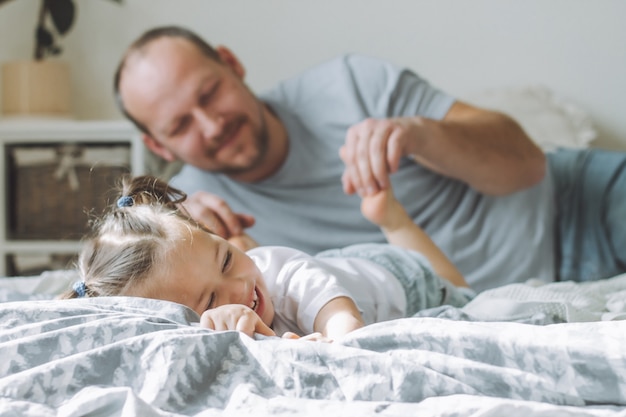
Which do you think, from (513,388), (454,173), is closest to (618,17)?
(454,173)

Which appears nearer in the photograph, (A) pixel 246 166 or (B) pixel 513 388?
(B) pixel 513 388

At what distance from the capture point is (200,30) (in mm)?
2801

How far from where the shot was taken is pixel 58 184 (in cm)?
257

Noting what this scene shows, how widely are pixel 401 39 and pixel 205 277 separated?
193 cm

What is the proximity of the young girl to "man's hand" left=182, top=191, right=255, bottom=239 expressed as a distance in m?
0.34

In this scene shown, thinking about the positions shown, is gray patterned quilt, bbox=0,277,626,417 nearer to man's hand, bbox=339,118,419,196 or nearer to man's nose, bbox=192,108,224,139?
man's hand, bbox=339,118,419,196

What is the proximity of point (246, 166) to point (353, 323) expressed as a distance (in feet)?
3.24

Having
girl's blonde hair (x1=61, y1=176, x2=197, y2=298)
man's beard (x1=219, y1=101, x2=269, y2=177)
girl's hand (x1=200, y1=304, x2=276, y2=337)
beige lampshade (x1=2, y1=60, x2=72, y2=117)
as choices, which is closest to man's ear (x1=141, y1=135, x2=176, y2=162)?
man's beard (x1=219, y1=101, x2=269, y2=177)

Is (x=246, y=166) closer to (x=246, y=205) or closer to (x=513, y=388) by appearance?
(x=246, y=205)

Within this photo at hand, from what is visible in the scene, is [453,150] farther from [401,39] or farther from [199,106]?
[401,39]

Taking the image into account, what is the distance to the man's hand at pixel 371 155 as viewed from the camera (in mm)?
1396

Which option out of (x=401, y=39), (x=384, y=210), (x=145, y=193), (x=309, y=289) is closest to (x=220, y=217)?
(x=384, y=210)

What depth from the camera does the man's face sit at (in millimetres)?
1833

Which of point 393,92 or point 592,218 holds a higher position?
point 393,92
